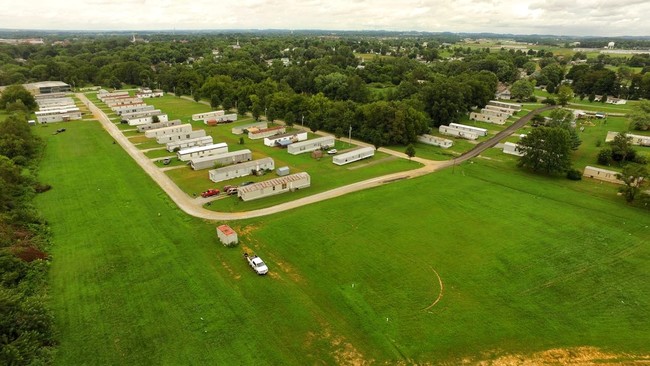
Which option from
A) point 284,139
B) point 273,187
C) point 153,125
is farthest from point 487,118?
point 153,125

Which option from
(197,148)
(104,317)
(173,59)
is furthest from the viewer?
(173,59)

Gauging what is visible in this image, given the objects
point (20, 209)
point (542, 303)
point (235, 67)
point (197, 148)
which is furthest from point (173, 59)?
point (542, 303)

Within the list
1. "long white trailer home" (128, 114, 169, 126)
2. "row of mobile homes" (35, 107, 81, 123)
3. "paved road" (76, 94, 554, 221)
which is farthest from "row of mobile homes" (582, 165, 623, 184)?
"row of mobile homes" (35, 107, 81, 123)

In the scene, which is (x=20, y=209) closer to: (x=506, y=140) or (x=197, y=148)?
(x=197, y=148)

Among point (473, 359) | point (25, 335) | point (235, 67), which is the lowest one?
point (473, 359)

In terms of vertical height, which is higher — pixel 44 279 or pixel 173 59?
pixel 173 59

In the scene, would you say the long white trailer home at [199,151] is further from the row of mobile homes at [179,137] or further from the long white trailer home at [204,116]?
the long white trailer home at [204,116]
